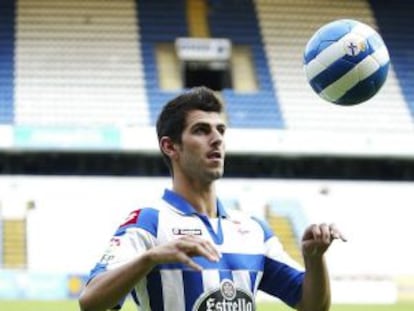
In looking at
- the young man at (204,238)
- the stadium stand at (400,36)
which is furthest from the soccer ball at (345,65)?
the stadium stand at (400,36)

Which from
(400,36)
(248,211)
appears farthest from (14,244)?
(400,36)

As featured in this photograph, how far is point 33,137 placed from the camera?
18.4 meters

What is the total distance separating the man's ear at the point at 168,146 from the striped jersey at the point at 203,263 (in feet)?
0.43

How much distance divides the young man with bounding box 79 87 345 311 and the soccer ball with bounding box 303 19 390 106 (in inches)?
63.8

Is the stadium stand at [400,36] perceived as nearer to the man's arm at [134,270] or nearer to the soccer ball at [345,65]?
the soccer ball at [345,65]

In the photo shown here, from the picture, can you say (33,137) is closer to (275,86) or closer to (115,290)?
(275,86)

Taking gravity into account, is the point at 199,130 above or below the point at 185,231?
above

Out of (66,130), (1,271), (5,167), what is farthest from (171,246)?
(5,167)

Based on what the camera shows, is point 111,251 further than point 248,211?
No

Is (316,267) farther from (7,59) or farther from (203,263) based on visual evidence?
(7,59)

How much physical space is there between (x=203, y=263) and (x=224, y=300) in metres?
0.14

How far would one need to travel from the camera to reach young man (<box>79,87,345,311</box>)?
2.99 metres

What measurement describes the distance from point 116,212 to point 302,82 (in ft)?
18.3

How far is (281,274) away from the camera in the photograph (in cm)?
328
